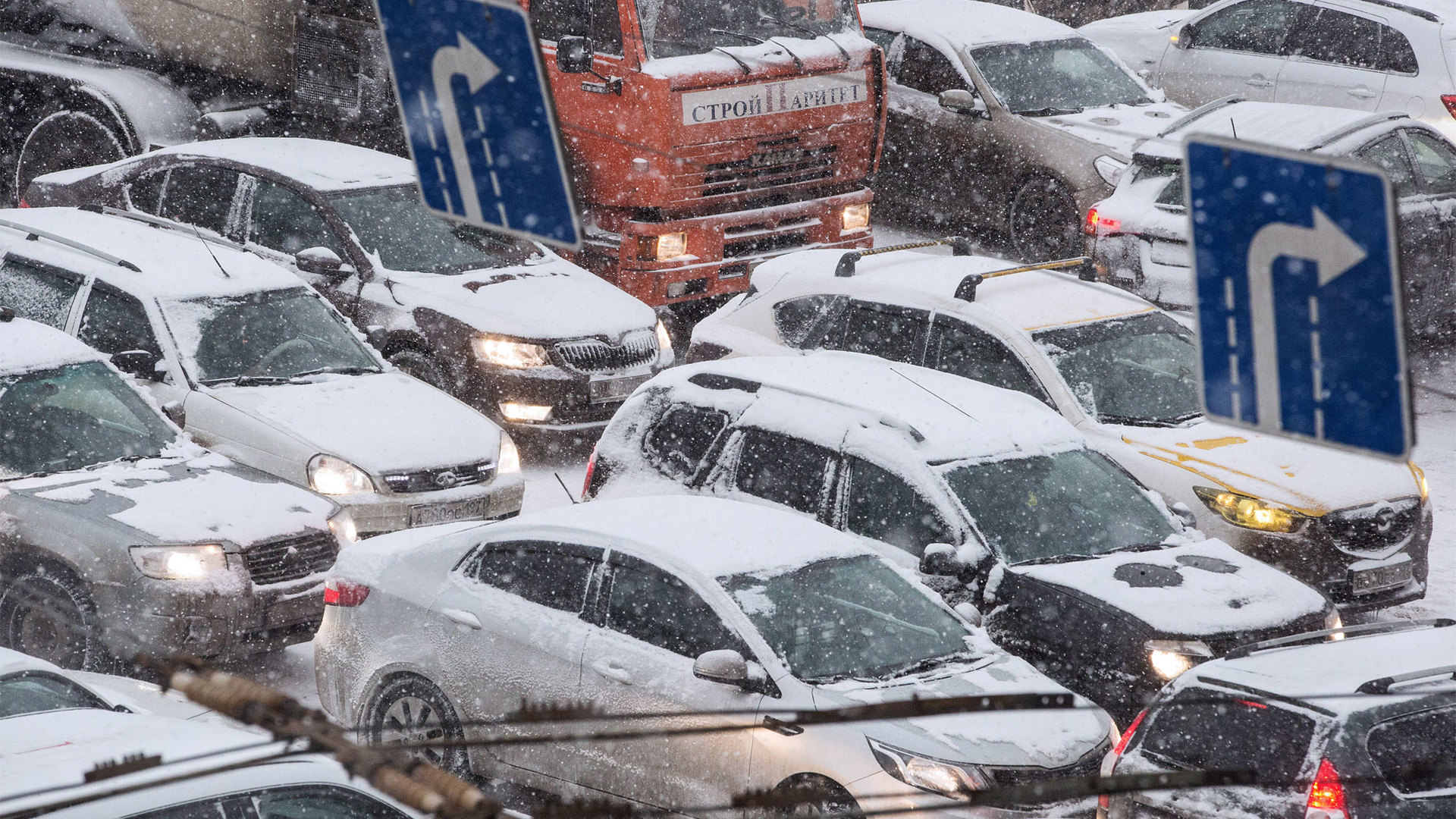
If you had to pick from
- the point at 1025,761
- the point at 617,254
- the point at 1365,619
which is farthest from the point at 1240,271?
the point at 617,254

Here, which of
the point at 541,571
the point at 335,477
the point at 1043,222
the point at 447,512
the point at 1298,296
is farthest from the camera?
the point at 1043,222

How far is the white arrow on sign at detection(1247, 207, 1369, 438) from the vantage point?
15.0ft

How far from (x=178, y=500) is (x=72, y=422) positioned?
3.08ft

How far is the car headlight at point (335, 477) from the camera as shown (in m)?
9.88

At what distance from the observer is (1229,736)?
6.52 metres

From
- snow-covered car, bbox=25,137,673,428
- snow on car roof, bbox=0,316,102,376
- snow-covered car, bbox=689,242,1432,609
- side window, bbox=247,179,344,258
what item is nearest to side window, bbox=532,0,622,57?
snow-covered car, bbox=25,137,673,428

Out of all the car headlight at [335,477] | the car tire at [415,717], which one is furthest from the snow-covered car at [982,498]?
the car tire at [415,717]

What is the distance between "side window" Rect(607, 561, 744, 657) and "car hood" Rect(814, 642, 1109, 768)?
500mm

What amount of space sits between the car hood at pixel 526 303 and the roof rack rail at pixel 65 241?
1729mm

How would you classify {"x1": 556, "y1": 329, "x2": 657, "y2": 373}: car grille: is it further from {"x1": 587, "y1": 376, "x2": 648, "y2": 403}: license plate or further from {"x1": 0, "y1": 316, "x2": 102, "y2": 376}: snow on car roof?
{"x1": 0, "y1": 316, "x2": 102, "y2": 376}: snow on car roof

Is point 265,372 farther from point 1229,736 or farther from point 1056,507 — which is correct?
point 1229,736

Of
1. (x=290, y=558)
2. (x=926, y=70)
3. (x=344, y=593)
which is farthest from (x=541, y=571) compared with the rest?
(x=926, y=70)

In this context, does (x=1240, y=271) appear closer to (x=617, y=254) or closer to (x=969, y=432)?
(x=969, y=432)

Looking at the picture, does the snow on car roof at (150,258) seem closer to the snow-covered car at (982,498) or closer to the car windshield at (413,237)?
the car windshield at (413,237)
